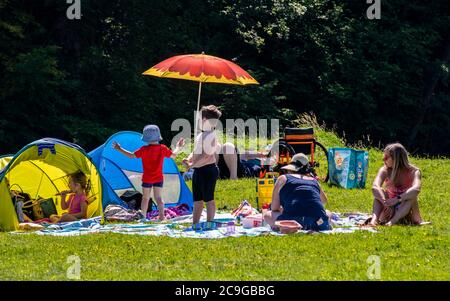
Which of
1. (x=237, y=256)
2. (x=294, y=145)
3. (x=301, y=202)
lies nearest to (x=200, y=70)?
(x=294, y=145)

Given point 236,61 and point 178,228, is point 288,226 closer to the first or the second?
point 178,228

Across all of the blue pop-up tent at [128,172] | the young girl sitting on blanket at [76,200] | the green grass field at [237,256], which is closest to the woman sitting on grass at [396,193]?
the green grass field at [237,256]

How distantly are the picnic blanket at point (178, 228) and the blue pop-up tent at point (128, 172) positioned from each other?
1.67 m

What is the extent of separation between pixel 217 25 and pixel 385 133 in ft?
23.5

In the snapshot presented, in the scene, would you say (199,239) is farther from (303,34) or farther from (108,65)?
(303,34)

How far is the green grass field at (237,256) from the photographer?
7758mm

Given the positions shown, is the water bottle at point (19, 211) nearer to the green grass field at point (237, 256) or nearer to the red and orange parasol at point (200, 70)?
the green grass field at point (237, 256)

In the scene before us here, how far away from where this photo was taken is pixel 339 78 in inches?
1185

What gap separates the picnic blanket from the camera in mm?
10062

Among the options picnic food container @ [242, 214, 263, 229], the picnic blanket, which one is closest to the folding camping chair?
the picnic blanket

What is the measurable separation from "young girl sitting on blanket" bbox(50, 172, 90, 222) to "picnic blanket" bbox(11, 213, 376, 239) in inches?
13.5

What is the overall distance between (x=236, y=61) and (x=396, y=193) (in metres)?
18.2
